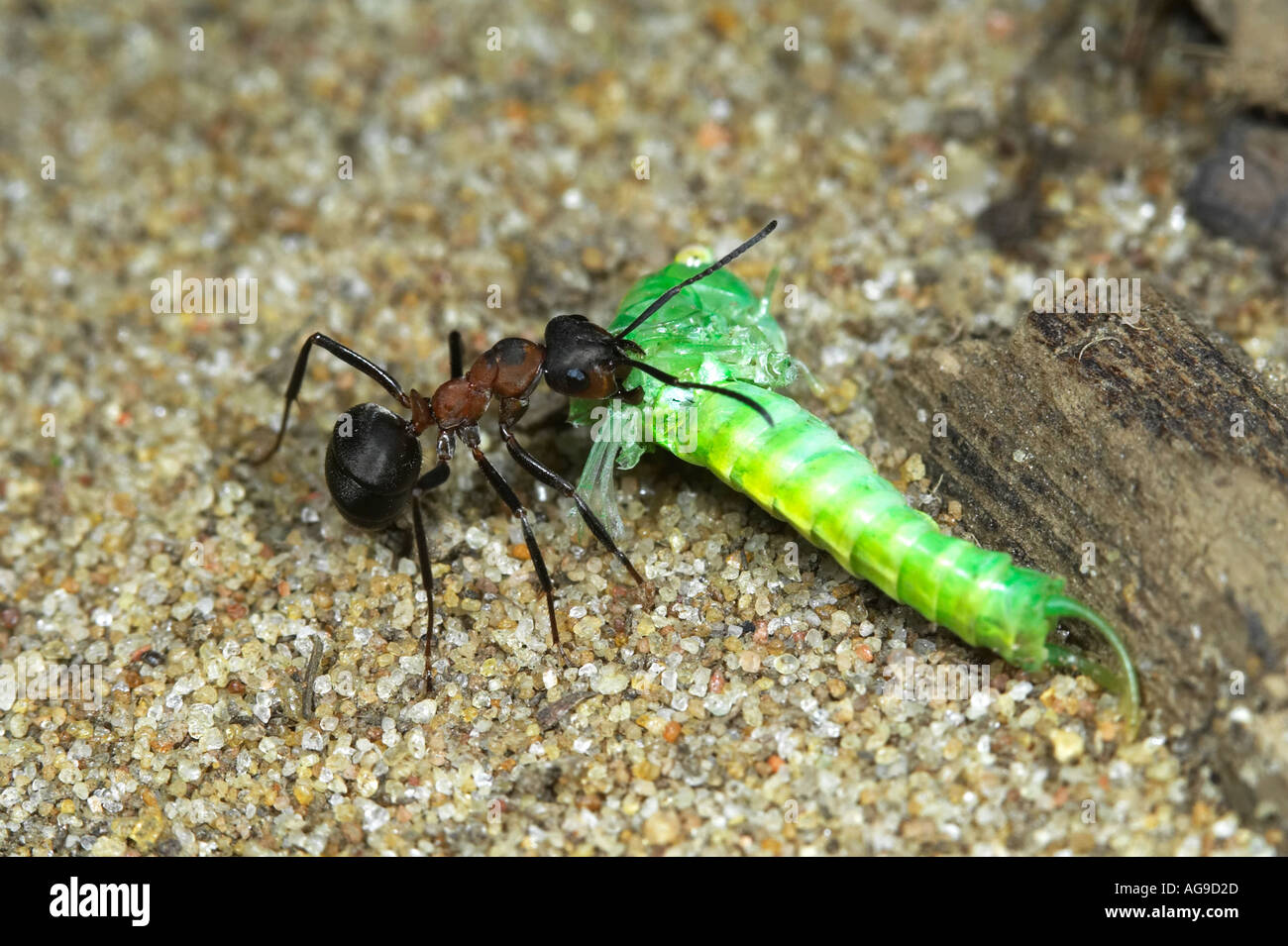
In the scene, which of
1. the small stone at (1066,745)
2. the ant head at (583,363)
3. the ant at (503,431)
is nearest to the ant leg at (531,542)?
the ant at (503,431)

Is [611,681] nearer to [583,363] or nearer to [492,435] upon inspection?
[583,363]

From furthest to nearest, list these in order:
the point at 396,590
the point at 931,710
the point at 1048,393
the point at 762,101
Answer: the point at 762,101
the point at 396,590
the point at 1048,393
the point at 931,710

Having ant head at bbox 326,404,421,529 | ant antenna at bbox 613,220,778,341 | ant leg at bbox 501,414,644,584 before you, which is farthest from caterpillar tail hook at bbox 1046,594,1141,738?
ant head at bbox 326,404,421,529

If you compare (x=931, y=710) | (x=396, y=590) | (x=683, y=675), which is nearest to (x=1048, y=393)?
(x=931, y=710)

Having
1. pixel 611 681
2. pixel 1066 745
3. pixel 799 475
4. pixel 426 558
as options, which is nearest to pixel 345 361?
pixel 426 558

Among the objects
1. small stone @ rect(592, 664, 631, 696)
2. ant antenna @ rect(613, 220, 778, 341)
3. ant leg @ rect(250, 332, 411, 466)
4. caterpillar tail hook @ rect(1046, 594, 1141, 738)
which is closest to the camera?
caterpillar tail hook @ rect(1046, 594, 1141, 738)

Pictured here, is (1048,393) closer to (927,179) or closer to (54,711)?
(927,179)

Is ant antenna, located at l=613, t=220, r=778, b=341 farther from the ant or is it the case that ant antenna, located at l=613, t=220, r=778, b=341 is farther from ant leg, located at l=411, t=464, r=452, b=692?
ant leg, located at l=411, t=464, r=452, b=692

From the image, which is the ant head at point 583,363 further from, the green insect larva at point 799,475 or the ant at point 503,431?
the green insect larva at point 799,475
